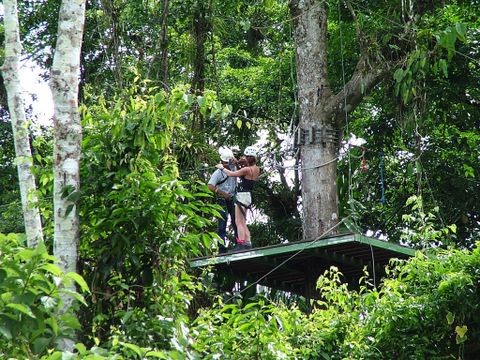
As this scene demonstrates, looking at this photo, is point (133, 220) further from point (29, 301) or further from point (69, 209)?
point (29, 301)

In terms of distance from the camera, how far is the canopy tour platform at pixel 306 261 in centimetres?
1162

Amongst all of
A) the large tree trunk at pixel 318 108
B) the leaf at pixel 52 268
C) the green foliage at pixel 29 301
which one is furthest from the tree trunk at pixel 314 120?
the leaf at pixel 52 268

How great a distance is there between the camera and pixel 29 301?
5965 millimetres

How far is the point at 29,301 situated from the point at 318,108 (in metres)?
7.98

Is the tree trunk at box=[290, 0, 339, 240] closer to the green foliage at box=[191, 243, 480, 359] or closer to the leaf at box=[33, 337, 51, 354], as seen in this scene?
the green foliage at box=[191, 243, 480, 359]

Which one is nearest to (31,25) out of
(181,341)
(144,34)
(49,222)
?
(144,34)

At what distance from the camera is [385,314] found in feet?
30.0

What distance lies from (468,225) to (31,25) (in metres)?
8.59

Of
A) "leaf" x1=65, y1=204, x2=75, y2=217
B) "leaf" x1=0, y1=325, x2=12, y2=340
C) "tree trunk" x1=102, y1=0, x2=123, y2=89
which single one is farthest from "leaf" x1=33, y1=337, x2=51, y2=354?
"tree trunk" x1=102, y1=0, x2=123, y2=89

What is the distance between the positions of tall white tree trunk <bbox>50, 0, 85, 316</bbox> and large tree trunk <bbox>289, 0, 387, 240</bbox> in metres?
5.63

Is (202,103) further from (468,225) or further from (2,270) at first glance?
(468,225)

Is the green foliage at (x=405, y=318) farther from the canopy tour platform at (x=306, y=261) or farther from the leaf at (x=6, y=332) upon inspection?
the leaf at (x=6, y=332)

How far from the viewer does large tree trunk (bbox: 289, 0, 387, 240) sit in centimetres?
1322

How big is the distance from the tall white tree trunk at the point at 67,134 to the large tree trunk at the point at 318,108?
5.63m
